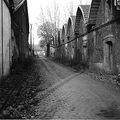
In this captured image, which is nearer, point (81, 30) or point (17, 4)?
point (17, 4)

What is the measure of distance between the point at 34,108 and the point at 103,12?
9672mm

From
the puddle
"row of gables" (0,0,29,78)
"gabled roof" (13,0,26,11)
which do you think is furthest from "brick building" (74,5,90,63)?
the puddle

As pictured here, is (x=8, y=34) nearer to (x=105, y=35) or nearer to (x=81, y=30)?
(x=105, y=35)

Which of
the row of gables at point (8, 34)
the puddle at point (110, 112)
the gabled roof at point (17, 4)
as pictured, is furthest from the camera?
the gabled roof at point (17, 4)

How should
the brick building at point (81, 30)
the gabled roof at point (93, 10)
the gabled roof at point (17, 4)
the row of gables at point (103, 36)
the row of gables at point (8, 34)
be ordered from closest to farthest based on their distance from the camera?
the row of gables at point (8, 34) → the row of gables at point (103, 36) → the gabled roof at point (17, 4) → the gabled roof at point (93, 10) → the brick building at point (81, 30)

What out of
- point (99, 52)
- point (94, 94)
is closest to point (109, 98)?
point (94, 94)

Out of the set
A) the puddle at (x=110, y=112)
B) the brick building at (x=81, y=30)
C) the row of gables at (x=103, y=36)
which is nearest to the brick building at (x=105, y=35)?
the row of gables at (x=103, y=36)

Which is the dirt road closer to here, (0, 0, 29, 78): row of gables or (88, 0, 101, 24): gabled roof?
(0, 0, 29, 78): row of gables

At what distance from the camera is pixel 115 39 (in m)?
10.4

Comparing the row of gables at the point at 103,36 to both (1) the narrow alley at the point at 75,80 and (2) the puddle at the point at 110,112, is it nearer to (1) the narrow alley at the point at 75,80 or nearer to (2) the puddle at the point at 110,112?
(1) the narrow alley at the point at 75,80

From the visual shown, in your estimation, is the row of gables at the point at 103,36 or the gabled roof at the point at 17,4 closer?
the row of gables at the point at 103,36

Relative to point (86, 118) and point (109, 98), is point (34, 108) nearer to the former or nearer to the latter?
point (86, 118)

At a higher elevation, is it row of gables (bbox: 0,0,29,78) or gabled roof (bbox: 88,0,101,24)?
gabled roof (bbox: 88,0,101,24)

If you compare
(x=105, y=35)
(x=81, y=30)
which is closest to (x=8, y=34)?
(x=105, y=35)
